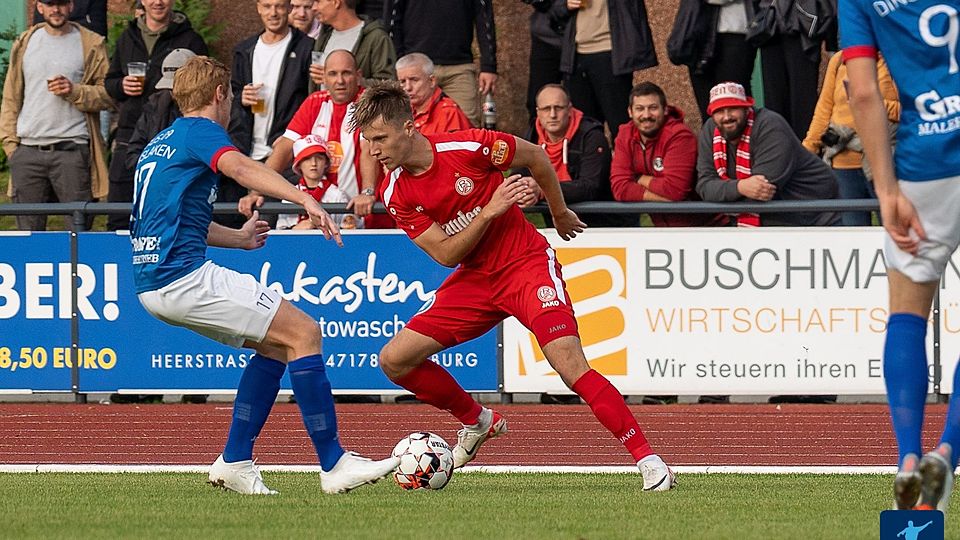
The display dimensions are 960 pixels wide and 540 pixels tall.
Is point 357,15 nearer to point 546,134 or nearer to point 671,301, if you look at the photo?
point 546,134

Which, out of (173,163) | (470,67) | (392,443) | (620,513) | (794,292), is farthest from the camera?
(470,67)

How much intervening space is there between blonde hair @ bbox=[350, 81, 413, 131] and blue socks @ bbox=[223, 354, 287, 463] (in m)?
1.26

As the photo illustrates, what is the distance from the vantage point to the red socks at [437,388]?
8656 mm

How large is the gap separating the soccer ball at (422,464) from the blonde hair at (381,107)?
4.95 feet

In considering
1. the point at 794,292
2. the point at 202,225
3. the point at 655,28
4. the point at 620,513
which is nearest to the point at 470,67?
the point at 794,292

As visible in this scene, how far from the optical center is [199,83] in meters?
7.89

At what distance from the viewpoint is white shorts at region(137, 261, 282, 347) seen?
789cm

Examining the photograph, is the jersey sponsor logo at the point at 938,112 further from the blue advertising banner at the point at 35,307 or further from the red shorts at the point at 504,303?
the blue advertising banner at the point at 35,307

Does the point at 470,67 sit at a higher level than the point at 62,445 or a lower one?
higher

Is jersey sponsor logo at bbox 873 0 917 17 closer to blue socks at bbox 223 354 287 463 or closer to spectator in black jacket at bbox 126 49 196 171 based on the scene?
blue socks at bbox 223 354 287 463

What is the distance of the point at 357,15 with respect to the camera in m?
14.0

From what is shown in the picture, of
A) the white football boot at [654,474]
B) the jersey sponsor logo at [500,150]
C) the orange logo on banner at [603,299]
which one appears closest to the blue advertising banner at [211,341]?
the orange logo on banner at [603,299]

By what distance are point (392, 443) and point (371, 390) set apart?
5.99ft

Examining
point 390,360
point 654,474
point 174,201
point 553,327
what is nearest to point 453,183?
point 553,327
